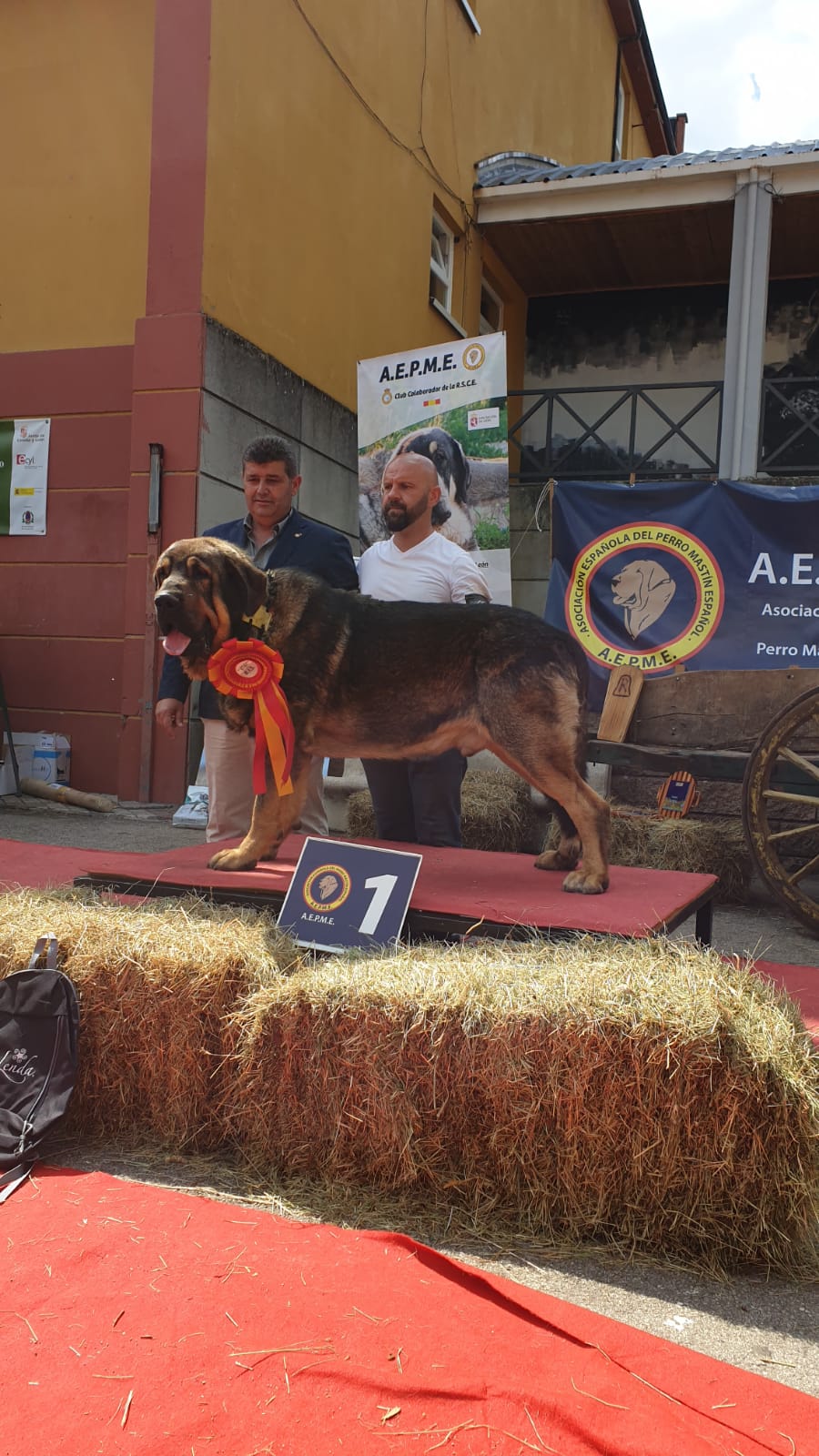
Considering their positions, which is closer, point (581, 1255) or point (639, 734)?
point (581, 1255)

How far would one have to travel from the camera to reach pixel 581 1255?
209cm

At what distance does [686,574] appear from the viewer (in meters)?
6.00

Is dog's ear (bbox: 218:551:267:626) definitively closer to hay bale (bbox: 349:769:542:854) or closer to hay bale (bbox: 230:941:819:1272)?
hay bale (bbox: 230:941:819:1272)

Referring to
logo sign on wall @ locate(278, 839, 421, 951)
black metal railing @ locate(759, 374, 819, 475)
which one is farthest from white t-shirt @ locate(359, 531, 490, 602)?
black metal railing @ locate(759, 374, 819, 475)

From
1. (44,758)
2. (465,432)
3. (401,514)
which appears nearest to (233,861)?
(401,514)

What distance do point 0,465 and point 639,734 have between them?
16.7 ft

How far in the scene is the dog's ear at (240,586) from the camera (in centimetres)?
Answer: 281

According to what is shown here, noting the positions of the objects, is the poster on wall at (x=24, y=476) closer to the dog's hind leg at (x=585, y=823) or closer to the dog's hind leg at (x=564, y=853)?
the dog's hind leg at (x=564, y=853)

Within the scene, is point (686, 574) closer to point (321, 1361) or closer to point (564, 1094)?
point (564, 1094)

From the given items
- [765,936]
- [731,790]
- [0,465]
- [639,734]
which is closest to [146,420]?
[0,465]

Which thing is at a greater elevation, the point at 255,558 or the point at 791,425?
the point at 791,425

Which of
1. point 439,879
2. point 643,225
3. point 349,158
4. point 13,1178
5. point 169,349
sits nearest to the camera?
point 13,1178

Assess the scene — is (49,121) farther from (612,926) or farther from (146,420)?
(612,926)

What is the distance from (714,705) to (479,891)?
2295 millimetres
